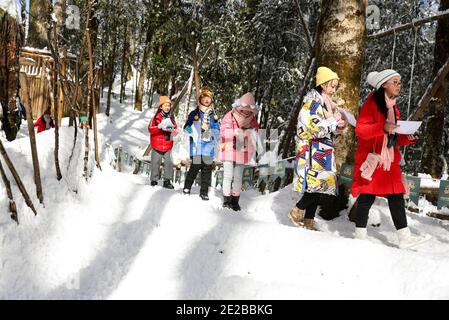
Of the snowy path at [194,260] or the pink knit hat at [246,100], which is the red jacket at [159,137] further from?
the snowy path at [194,260]

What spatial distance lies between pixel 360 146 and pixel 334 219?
1.36 m

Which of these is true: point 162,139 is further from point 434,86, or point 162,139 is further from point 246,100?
point 434,86

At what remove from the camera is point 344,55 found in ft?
16.8

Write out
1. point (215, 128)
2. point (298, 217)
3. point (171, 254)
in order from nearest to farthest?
point (171, 254) → point (298, 217) → point (215, 128)

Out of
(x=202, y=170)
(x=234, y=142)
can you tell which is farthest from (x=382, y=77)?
(x=202, y=170)

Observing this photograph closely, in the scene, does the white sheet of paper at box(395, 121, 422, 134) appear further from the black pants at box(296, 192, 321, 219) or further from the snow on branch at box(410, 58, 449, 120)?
the snow on branch at box(410, 58, 449, 120)

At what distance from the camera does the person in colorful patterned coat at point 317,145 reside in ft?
14.0

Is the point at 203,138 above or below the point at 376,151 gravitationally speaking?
below

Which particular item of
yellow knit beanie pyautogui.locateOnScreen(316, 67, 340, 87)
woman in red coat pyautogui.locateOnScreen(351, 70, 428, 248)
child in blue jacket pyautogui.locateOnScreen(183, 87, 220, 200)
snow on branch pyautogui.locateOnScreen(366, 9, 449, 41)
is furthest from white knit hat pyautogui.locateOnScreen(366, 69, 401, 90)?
child in blue jacket pyautogui.locateOnScreen(183, 87, 220, 200)

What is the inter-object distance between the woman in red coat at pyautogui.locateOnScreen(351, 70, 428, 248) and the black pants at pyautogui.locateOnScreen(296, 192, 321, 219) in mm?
463

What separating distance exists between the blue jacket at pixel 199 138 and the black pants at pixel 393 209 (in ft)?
8.30

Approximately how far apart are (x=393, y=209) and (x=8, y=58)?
12.2 feet
